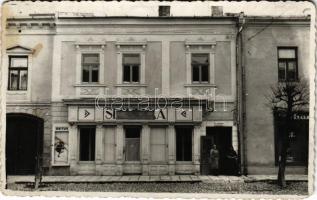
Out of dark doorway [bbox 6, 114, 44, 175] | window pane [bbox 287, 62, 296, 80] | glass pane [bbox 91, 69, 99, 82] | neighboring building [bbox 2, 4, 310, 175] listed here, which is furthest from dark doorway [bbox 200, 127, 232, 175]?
dark doorway [bbox 6, 114, 44, 175]

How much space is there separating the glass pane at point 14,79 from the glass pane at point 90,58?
1.20 m

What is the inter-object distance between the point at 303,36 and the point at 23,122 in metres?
4.82

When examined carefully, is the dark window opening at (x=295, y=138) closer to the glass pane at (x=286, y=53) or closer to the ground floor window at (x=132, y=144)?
the glass pane at (x=286, y=53)

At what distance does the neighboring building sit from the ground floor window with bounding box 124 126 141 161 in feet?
0.06

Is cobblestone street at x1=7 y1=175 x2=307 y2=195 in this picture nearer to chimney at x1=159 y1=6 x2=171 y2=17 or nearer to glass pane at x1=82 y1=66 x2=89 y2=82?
glass pane at x1=82 y1=66 x2=89 y2=82

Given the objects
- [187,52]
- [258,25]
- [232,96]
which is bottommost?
[232,96]

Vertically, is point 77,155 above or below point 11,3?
below

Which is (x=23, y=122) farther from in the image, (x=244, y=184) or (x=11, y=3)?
(x=244, y=184)

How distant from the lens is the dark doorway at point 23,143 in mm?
6977

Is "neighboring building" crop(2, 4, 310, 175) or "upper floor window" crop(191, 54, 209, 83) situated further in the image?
"upper floor window" crop(191, 54, 209, 83)

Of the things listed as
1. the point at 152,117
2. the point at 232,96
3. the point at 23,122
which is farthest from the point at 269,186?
the point at 23,122

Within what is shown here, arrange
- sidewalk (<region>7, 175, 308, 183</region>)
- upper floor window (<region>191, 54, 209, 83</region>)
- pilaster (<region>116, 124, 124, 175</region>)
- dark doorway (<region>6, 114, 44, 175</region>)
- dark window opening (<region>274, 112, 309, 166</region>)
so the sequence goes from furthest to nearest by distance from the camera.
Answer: upper floor window (<region>191, 54, 209, 83</region>) → pilaster (<region>116, 124, 124, 175</region>) → sidewalk (<region>7, 175, 308, 183</region>) → dark doorway (<region>6, 114, 44, 175</region>) → dark window opening (<region>274, 112, 309, 166</region>)

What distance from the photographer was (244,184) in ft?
23.5

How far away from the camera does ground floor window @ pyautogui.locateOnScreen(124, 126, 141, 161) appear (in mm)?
7488
